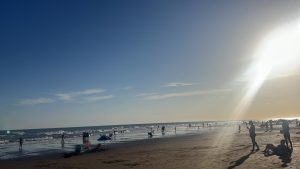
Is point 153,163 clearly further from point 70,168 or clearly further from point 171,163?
point 70,168

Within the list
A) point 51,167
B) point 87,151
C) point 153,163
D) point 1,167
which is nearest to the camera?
point 153,163

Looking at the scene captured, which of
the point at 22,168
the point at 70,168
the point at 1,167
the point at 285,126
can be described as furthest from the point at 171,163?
the point at 1,167

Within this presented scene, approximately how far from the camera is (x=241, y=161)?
66.4ft

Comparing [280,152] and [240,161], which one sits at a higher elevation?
[280,152]

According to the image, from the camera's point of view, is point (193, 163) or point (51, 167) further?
point (51, 167)

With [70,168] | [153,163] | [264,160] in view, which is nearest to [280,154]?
[264,160]

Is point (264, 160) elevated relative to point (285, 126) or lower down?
lower down

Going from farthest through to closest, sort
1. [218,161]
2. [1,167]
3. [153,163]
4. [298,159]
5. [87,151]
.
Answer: [87,151]
[1,167]
[153,163]
[218,161]
[298,159]

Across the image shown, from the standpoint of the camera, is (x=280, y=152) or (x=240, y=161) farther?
(x=280, y=152)

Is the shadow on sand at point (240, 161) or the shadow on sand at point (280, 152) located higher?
the shadow on sand at point (280, 152)

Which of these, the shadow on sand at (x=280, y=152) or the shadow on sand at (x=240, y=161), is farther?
the shadow on sand at (x=280, y=152)

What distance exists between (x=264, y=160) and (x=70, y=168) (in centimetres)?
1174

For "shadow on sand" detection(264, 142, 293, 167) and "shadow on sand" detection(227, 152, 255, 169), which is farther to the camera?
"shadow on sand" detection(264, 142, 293, 167)

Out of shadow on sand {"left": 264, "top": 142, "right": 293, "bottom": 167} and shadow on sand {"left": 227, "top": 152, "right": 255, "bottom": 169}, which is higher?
shadow on sand {"left": 264, "top": 142, "right": 293, "bottom": 167}
